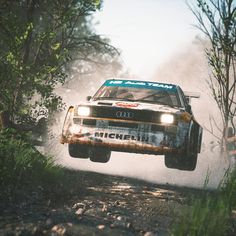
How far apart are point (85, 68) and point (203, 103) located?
12.3 meters

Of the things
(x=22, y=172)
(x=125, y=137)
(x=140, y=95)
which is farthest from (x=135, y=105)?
(x=22, y=172)

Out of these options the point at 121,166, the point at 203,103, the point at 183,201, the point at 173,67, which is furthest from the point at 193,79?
the point at 183,201

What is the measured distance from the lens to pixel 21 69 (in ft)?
25.8

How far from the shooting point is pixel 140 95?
27.4 feet

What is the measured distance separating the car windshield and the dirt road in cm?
213

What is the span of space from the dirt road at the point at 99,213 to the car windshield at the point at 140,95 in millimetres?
2133

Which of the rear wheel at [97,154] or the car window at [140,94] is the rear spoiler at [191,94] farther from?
the rear wheel at [97,154]

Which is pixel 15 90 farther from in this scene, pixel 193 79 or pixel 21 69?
pixel 193 79

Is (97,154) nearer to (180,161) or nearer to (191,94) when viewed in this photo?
(180,161)

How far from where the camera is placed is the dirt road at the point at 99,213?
12.0ft

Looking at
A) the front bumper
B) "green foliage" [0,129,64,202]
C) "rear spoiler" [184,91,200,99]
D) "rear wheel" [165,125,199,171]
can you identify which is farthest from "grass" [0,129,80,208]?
"rear spoiler" [184,91,200,99]

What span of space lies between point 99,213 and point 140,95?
4.19 metres

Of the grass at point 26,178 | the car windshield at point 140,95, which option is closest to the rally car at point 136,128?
the car windshield at point 140,95

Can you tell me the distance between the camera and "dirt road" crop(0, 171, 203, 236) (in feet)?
12.0
